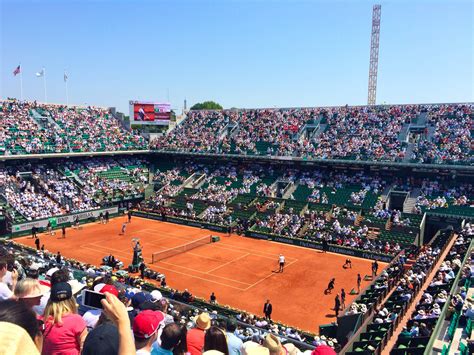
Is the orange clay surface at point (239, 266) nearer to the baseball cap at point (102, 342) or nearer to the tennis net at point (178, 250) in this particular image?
the tennis net at point (178, 250)

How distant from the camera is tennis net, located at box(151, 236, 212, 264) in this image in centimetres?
3208

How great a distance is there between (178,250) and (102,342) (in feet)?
103

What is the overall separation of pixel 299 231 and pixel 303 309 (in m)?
15.5

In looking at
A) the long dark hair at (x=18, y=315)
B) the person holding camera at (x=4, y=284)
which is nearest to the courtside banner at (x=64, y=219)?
the person holding camera at (x=4, y=284)

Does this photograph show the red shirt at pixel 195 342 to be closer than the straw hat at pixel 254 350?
No

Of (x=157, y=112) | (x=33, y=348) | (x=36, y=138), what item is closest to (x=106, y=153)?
(x=36, y=138)

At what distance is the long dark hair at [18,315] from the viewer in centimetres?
287

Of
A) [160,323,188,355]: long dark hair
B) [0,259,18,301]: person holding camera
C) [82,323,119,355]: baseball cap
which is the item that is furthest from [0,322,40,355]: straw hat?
[160,323,188,355]: long dark hair

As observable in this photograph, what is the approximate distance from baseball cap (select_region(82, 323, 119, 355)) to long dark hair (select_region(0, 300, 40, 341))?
0.49 m

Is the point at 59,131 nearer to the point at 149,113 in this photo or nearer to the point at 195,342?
the point at 149,113

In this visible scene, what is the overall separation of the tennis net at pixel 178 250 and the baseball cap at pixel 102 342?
1142 inches

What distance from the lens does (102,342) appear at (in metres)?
3.38

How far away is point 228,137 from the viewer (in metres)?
56.6

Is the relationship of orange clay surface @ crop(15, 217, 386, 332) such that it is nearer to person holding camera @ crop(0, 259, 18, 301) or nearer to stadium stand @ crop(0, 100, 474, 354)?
stadium stand @ crop(0, 100, 474, 354)
